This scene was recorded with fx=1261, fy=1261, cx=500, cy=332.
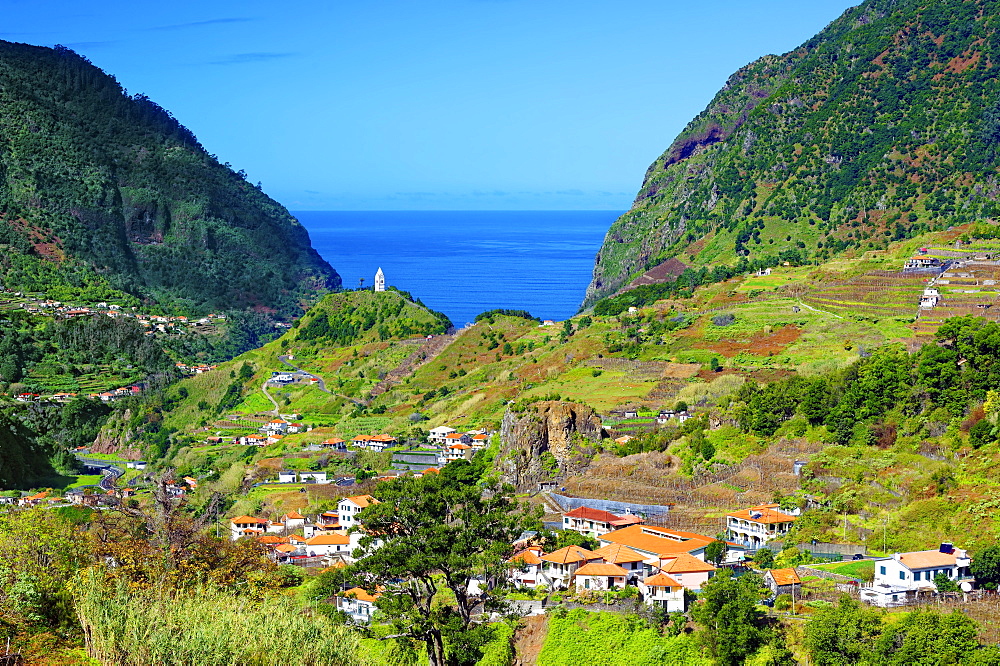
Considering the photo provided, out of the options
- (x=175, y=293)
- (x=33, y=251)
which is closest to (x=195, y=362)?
(x=33, y=251)

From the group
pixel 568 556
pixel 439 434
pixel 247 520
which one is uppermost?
pixel 439 434

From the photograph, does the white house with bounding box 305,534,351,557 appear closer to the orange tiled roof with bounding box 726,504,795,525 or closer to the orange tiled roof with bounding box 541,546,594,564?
the orange tiled roof with bounding box 541,546,594,564

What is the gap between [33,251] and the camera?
169 meters

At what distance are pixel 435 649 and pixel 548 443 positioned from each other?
84.2 feet

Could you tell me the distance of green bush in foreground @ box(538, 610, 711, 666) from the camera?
32062mm

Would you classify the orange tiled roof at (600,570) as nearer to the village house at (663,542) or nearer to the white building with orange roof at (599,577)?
the white building with orange roof at (599,577)

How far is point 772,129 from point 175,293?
93.5 meters

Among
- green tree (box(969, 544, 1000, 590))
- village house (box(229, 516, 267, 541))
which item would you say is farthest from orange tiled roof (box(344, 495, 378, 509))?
green tree (box(969, 544, 1000, 590))

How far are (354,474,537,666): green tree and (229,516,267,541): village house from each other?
23775 millimetres

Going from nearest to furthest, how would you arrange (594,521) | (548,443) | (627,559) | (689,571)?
(689,571), (627,559), (594,521), (548,443)

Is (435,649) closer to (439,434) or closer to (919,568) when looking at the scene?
(919,568)

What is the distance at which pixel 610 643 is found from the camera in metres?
33.1

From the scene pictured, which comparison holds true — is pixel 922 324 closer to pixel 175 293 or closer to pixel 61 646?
pixel 61 646

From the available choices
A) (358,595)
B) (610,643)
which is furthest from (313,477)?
(610,643)
